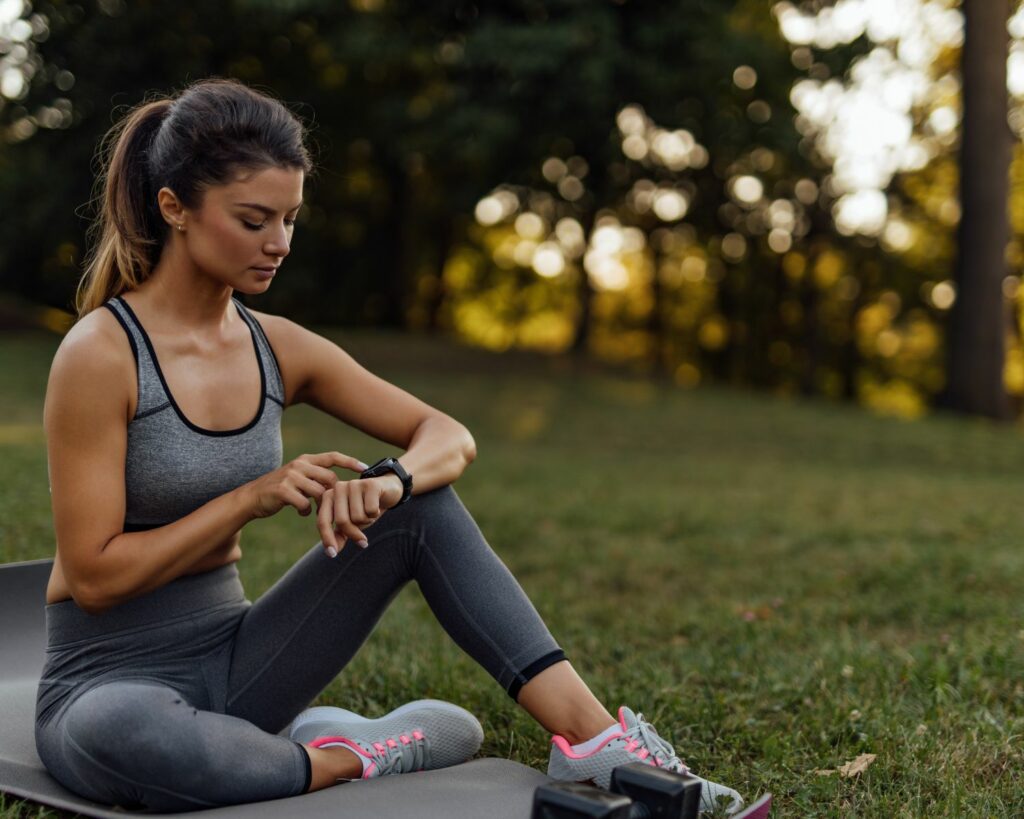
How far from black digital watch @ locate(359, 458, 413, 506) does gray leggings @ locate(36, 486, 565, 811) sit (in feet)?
0.19

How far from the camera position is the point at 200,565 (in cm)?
263

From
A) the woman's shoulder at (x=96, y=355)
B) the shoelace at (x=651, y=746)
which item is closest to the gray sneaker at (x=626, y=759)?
the shoelace at (x=651, y=746)

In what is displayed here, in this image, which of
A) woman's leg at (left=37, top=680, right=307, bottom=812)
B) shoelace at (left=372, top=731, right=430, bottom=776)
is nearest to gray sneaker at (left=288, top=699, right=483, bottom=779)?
shoelace at (left=372, top=731, right=430, bottom=776)

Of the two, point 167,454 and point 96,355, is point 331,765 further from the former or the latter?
point 96,355

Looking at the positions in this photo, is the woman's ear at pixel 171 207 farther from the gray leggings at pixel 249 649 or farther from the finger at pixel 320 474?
the gray leggings at pixel 249 649

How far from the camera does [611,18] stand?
14.6m

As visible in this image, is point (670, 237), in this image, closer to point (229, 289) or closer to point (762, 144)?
point (762, 144)

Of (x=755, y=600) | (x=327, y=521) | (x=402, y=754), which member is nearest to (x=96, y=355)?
(x=327, y=521)

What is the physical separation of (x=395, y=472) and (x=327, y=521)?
226 millimetres

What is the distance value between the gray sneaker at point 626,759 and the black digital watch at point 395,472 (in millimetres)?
645

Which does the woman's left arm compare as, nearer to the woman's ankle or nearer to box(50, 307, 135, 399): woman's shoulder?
box(50, 307, 135, 399): woman's shoulder

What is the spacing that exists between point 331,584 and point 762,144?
50.0 feet

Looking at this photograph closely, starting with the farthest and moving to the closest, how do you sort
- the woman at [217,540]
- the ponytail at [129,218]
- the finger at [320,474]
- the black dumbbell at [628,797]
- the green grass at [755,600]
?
1. the green grass at [755,600]
2. the ponytail at [129,218]
3. the finger at [320,474]
4. the woman at [217,540]
5. the black dumbbell at [628,797]

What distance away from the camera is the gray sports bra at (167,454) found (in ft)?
8.07
